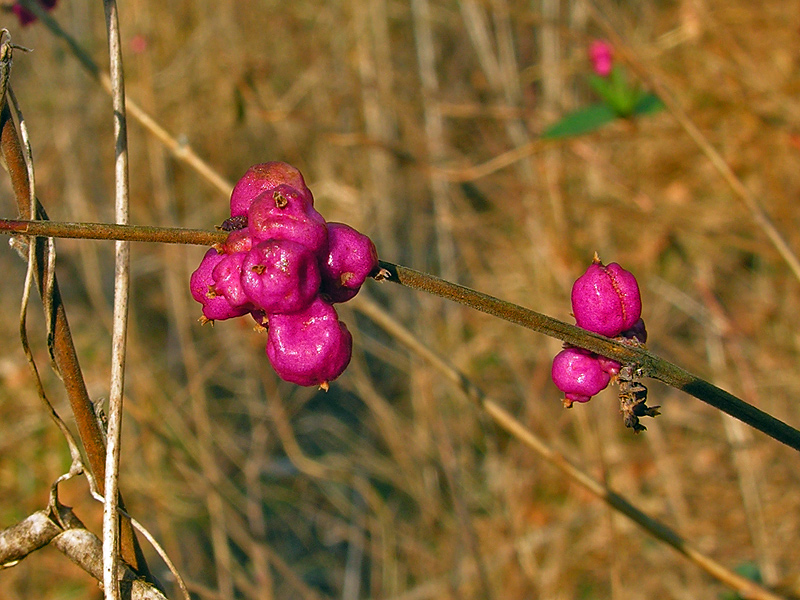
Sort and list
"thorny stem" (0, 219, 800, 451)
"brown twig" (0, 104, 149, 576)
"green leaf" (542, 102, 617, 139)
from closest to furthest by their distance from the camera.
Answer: "thorny stem" (0, 219, 800, 451) → "brown twig" (0, 104, 149, 576) → "green leaf" (542, 102, 617, 139)

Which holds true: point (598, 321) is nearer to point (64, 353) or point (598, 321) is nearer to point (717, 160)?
point (64, 353)

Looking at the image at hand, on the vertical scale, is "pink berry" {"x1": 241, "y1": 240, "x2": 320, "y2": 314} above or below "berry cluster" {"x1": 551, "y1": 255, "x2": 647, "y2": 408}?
below

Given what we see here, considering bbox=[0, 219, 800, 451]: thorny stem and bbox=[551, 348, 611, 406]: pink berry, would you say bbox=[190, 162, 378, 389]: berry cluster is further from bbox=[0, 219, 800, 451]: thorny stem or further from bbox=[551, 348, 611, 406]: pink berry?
bbox=[551, 348, 611, 406]: pink berry

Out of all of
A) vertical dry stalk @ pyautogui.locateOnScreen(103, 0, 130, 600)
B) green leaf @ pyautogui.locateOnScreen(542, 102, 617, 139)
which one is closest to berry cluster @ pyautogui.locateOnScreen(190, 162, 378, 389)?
vertical dry stalk @ pyautogui.locateOnScreen(103, 0, 130, 600)

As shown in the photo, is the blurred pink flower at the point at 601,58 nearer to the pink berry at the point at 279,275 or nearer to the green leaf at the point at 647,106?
the green leaf at the point at 647,106

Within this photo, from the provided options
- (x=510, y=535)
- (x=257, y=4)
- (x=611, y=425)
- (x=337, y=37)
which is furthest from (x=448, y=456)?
(x=257, y=4)

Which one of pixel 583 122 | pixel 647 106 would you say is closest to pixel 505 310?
pixel 583 122

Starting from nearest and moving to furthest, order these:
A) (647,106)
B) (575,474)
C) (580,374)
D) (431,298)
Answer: (580,374) → (575,474) → (647,106) → (431,298)
